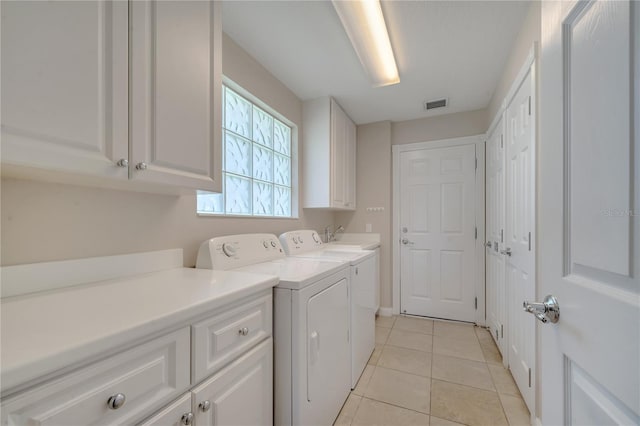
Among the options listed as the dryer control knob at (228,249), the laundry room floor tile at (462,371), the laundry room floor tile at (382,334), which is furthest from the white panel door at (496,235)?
the dryer control knob at (228,249)

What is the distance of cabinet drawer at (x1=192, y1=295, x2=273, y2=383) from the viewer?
75cm

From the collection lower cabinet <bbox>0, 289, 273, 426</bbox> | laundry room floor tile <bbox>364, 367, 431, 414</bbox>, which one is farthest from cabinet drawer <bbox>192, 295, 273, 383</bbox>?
laundry room floor tile <bbox>364, 367, 431, 414</bbox>

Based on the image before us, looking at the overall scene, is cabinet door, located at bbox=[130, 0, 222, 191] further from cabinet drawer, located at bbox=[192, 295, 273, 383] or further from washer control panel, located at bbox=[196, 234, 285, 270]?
cabinet drawer, located at bbox=[192, 295, 273, 383]

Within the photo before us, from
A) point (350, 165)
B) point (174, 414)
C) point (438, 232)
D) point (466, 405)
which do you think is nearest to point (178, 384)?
point (174, 414)

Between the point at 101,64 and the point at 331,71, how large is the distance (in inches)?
66.0

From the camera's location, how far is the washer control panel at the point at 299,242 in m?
2.04

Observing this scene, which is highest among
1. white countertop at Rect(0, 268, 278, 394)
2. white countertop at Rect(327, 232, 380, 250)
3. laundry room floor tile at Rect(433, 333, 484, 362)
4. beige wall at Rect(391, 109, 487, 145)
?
beige wall at Rect(391, 109, 487, 145)

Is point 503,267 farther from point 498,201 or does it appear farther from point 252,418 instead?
point 252,418

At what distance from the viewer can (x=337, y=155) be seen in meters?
2.65

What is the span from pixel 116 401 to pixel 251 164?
163 cm

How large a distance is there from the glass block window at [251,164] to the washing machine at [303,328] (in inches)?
13.0

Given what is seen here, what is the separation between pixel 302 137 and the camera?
259 cm

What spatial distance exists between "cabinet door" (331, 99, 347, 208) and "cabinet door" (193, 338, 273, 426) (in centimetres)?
169

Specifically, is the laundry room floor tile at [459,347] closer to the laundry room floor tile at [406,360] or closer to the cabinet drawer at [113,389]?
the laundry room floor tile at [406,360]
